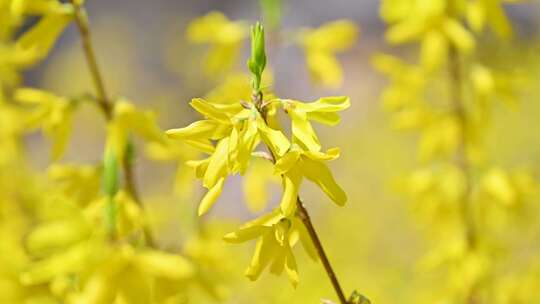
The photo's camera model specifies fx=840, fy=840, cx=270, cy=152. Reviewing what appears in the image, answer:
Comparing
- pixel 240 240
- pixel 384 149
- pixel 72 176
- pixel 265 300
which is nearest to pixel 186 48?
pixel 384 149

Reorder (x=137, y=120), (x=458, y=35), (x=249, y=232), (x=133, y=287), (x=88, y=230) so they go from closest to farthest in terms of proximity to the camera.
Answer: (x=249, y=232)
(x=133, y=287)
(x=88, y=230)
(x=137, y=120)
(x=458, y=35)

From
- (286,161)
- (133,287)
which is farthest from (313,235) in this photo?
(133,287)

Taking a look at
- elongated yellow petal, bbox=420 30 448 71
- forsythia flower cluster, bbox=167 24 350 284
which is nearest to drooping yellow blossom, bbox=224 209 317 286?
forsythia flower cluster, bbox=167 24 350 284

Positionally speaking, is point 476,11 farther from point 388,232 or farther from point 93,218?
point 388,232

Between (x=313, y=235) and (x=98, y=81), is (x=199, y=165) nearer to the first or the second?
(x=313, y=235)

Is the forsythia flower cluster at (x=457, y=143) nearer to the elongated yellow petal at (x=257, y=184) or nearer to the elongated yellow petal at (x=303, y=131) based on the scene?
the elongated yellow petal at (x=257, y=184)

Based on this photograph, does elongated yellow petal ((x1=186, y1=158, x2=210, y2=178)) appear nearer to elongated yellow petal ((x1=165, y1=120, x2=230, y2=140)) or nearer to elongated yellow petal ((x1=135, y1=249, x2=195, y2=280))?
elongated yellow petal ((x1=165, y1=120, x2=230, y2=140))
